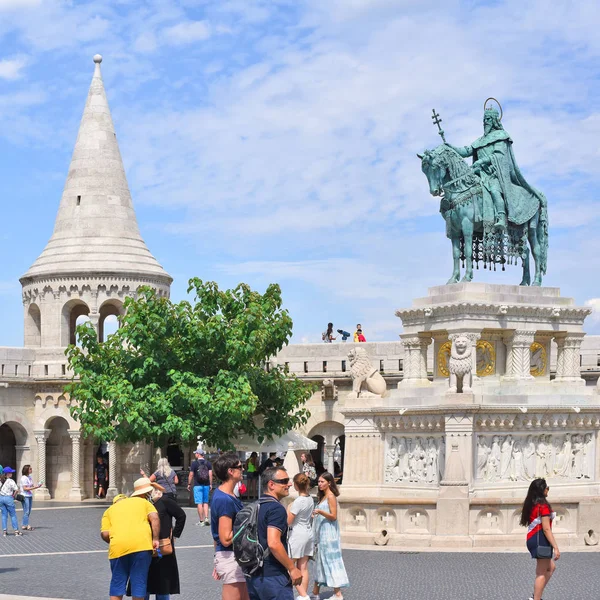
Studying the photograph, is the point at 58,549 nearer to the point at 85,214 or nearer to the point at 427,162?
the point at 427,162

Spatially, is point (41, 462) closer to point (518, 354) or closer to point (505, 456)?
point (518, 354)

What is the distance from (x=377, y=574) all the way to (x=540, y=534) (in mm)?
3914

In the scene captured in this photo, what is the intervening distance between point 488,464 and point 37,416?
21522 mm

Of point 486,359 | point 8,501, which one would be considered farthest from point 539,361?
point 8,501

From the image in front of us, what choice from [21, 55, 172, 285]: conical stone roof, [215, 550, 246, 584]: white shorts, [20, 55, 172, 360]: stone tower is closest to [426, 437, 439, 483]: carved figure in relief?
[215, 550, 246, 584]: white shorts

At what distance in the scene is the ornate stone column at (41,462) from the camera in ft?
129

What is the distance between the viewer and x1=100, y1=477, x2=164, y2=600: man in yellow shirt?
12.0 m

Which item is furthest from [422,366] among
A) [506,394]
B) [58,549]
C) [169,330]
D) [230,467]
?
[230,467]

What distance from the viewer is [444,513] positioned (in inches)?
793

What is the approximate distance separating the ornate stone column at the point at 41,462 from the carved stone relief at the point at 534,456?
20368mm

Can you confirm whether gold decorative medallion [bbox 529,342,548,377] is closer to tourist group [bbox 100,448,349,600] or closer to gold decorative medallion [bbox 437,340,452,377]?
gold decorative medallion [bbox 437,340,452,377]

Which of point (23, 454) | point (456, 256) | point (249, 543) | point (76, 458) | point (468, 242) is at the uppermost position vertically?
point (468, 242)

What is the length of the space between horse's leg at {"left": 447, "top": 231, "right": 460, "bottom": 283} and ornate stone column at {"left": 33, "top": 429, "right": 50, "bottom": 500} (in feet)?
63.1

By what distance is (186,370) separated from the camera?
32750 millimetres
